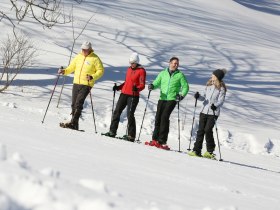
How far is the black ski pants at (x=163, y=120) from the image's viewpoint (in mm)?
10438

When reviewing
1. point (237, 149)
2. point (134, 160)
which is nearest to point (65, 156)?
point (134, 160)

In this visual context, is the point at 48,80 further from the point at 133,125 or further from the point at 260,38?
the point at 260,38

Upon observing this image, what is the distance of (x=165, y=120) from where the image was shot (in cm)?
1045

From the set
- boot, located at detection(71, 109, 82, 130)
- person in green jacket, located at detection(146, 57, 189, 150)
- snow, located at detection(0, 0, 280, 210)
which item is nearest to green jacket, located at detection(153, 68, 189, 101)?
person in green jacket, located at detection(146, 57, 189, 150)

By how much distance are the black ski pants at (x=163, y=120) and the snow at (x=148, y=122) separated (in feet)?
2.21

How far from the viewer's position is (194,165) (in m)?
7.99

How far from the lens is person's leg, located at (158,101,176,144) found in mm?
10430

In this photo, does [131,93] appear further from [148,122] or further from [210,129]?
[148,122]

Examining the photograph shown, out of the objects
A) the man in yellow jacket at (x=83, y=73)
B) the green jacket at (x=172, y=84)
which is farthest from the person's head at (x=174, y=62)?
the man in yellow jacket at (x=83, y=73)

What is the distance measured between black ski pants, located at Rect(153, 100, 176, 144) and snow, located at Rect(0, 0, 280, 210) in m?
0.67

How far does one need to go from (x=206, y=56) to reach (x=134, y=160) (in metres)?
18.2

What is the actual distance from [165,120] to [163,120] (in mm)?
37

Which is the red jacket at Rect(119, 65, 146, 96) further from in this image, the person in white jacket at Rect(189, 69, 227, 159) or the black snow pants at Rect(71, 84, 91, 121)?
the person in white jacket at Rect(189, 69, 227, 159)

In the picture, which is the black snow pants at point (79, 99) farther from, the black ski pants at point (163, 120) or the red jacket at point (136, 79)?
the black ski pants at point (163, 120)
